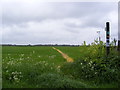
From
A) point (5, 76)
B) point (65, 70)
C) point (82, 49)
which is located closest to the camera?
point (5, 76)

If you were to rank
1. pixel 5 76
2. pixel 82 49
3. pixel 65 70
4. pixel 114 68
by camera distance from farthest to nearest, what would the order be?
pixel 82 49
pixel 65 70
pixel 114 68
pixel 5 76

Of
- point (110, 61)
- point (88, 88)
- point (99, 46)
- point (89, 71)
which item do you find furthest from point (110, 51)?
point (88, 88)

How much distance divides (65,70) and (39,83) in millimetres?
3361

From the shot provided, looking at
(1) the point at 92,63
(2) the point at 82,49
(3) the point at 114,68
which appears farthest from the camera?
(2) the point at 82,49

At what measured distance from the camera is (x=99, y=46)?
39.0 feet

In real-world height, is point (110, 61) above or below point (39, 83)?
above

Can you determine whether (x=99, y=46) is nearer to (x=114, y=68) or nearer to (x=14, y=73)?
(x=114, y=68)

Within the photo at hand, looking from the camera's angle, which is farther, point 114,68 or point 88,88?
point 114,68

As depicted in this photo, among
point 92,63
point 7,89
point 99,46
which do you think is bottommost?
point 7,89

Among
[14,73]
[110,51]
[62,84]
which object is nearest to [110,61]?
[110,51]

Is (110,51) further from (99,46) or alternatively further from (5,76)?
(5,76)

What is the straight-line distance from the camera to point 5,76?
8.95 metres

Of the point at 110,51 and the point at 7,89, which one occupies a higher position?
the point at 110,51

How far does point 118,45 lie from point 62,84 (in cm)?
559
